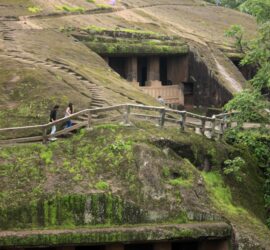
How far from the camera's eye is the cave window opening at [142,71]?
3023 centimetres

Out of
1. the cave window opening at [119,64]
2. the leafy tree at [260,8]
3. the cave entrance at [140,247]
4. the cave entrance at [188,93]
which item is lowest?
the cave entrance at [140,247]

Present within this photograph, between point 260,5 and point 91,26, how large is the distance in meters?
13.5

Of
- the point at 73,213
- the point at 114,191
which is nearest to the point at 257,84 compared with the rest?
the point at 114,191

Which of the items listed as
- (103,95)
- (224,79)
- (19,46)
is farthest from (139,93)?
(224,79)

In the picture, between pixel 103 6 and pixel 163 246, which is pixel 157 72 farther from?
pixel 163 246

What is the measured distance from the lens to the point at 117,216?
13.5 m

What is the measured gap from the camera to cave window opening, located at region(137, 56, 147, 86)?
30234mm

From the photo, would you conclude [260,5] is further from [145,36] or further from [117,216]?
[145,36]

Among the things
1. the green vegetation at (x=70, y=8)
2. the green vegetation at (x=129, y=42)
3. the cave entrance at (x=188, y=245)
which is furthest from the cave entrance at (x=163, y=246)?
the green vegetation at (x=70, y=8)

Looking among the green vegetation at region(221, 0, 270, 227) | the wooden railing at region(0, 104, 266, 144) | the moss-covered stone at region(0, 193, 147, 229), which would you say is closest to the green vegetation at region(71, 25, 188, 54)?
the green vegetation at region(221, 0, 270, 227)

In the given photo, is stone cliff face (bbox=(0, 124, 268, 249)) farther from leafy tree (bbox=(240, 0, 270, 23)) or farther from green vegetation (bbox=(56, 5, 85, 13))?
green vegetation (bbox=(56, 5, 85, 13))

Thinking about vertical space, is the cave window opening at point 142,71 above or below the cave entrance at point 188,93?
above

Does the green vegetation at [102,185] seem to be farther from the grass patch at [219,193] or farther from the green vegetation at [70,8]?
the green vegetation at [70,8]

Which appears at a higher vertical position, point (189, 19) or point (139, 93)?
point (189, 19)
